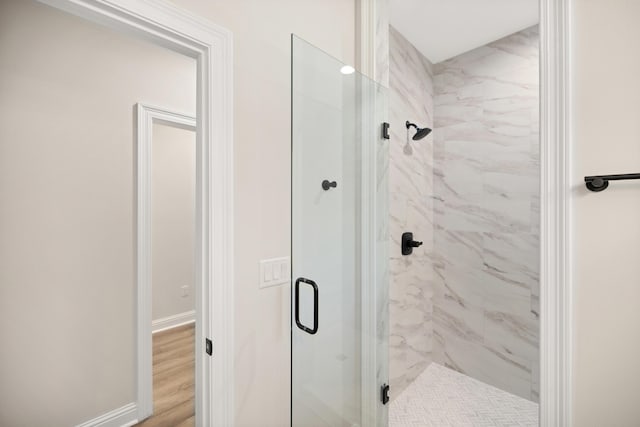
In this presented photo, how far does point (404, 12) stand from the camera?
1879 millimetres

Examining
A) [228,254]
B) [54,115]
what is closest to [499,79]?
[228,254]

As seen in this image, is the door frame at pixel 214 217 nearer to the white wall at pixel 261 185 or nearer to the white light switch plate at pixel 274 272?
the white wall at pixel 261 185

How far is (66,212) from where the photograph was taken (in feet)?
5.35

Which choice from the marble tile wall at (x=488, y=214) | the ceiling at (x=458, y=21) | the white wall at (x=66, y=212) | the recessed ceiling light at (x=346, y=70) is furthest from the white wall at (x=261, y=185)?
the marble tile wall at (x=488, y=214)

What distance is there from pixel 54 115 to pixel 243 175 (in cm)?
132

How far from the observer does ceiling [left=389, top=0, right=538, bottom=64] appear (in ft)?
5.93

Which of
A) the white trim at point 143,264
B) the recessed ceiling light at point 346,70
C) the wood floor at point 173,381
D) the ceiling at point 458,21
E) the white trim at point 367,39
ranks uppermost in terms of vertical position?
the ceiling at point 458,21

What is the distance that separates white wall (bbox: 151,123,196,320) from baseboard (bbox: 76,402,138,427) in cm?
152

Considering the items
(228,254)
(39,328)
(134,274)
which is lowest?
(39,328)

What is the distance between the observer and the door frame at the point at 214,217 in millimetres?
1023

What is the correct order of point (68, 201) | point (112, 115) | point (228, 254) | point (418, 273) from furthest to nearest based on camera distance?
point (418, 273) < point (112, 115) < point (68, 201) < point (228, 254)

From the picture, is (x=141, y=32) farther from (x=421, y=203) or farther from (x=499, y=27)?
(x=499, y=27)

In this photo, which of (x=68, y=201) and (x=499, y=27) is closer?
(x=68, y=201)

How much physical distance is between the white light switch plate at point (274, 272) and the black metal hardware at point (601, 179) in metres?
1.11
